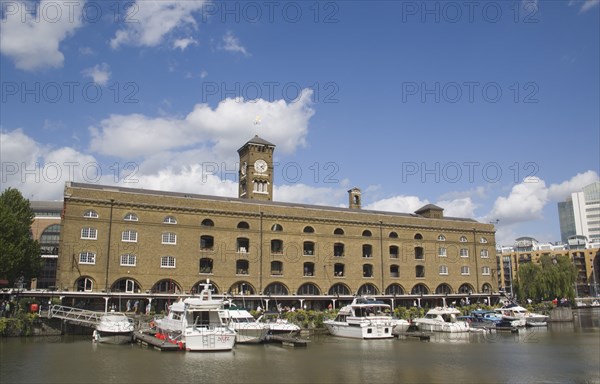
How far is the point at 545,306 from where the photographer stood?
223ft

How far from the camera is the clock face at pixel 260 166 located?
8238 centimetres

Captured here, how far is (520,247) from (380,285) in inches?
4305

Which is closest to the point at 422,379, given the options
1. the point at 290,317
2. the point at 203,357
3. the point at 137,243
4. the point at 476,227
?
the point at 203,357

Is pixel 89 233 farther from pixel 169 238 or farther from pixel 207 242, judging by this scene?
pixel 207 242

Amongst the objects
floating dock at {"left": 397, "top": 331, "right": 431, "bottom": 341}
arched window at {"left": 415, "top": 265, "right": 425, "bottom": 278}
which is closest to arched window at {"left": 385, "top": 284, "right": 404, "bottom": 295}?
arched window at {"left": 415, "top": 265, "right": 425, "bottom": 278}

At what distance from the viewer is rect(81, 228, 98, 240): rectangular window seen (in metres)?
52.5

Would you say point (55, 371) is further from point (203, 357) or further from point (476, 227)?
point (476, 227)

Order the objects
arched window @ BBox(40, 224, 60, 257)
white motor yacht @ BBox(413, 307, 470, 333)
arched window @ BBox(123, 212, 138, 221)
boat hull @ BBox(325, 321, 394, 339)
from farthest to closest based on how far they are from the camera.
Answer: arched window @ BBox(40, 224, 60, 257), arched window @ BBox(123, 212, 138, 221), white motor yacht @ BBox(413, 307, 470, 333), boat hull @ BBox(325, 321, 394, 339)

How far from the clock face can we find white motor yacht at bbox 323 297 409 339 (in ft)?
119

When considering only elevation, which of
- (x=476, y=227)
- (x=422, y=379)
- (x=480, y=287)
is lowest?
(x=422, y=379)

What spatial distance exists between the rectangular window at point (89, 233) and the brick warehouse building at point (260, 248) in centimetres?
10

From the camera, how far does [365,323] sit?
45.0 m

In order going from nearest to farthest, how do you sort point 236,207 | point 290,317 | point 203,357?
point 203,357 < point 290,317 < point 236,207

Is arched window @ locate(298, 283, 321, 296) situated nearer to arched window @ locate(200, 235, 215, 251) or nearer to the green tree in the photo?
arched window @ locate(200, 235, 215, 251)
